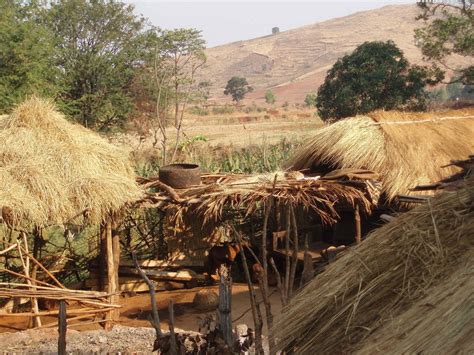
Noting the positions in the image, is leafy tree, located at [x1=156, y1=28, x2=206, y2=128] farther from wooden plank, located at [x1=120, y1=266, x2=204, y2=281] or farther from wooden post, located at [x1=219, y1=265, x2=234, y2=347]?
wooden post, located at [x1=219, y1=265, x2=234, y2=347]

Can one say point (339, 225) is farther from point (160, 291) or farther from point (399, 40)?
point (399, 40)

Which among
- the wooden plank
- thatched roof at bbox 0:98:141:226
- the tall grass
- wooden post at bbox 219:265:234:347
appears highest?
thatched roof at bbox 0:98:141:226

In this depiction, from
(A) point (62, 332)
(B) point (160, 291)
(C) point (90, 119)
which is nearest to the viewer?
(A) point (62, 332)

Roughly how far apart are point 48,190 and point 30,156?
0.79 metres

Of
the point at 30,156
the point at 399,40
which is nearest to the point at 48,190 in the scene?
the point at 30,156

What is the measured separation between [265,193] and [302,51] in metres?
97.2

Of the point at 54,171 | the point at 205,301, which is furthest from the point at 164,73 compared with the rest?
the point at 54,171

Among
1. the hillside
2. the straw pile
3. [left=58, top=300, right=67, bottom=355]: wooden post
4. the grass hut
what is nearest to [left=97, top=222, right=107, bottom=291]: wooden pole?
the grass hut

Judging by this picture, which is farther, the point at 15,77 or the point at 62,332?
the point at 15,77

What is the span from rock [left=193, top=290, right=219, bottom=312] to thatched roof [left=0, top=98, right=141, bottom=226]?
2.22 m

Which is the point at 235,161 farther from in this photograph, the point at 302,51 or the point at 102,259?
the point at 302,51

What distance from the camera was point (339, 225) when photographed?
42.5 ft

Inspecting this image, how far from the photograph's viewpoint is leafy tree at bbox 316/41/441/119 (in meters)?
23.6

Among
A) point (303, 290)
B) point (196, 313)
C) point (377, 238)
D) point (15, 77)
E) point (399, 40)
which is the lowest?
point (196, 313)
